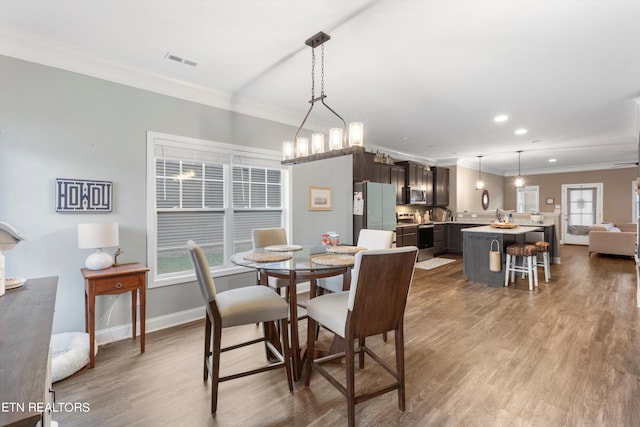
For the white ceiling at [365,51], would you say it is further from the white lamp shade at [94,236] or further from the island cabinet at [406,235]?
the island cabinet at [406,235]

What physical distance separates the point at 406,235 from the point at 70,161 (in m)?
5.62

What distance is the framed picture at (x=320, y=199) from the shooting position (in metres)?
4.51

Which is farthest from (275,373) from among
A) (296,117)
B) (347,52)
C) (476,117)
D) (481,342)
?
(476,117)

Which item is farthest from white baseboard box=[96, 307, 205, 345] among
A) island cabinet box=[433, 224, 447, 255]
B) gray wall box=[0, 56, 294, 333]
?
island cabinet box=[433, 224, 447, 255]

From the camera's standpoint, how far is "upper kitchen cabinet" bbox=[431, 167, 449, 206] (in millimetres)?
7730

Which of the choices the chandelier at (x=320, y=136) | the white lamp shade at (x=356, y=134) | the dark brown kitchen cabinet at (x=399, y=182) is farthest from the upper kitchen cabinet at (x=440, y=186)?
the white lamp shade at (x=356, y=134)

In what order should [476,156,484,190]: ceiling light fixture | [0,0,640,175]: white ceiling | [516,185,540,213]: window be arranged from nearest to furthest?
[0,0,640,175]: white ceiling, [476,156,484,190]: ceiling light fixture, [516,185,540,213]: window

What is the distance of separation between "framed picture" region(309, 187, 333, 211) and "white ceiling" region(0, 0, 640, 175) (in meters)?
0.87

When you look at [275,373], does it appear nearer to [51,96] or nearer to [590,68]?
[51,96]

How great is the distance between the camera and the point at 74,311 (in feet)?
8.70

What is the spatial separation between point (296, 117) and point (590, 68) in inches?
126

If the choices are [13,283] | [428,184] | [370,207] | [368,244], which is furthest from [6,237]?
[428,184]

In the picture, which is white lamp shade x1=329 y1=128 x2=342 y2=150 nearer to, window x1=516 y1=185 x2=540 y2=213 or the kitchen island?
the kitchen island

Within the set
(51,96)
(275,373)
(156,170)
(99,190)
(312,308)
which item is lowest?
(275,373)
